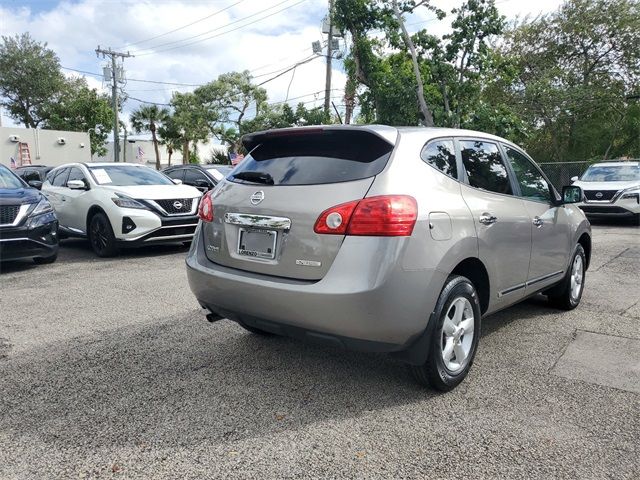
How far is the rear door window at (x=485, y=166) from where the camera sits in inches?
146

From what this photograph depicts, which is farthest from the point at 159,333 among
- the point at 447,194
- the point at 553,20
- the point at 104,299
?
the point at 553,20

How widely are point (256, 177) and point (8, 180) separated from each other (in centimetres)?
624

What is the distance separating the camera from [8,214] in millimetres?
7027

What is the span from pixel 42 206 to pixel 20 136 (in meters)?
31.5

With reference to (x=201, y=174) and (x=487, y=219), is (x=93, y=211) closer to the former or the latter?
(x=201, y=174)

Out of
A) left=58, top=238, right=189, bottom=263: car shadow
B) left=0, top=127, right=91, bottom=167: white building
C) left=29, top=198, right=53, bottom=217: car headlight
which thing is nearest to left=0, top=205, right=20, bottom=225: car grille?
left=29, top=198, right=53, bottom=217: car headlight

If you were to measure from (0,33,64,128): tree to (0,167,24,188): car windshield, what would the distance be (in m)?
41.6

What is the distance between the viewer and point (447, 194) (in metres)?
3.25

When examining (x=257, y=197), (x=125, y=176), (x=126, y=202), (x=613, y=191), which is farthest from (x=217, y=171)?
(x=613, y=191)

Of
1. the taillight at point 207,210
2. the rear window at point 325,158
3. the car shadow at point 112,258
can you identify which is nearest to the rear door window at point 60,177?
the car shadow at point 112,258

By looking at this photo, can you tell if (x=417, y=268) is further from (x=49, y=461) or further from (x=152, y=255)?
(x=152, y=255)

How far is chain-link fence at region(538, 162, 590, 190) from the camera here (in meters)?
20.5

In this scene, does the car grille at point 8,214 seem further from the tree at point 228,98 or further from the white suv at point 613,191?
the tree at point 228,98

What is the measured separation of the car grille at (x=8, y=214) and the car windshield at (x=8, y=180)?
2.71ft
